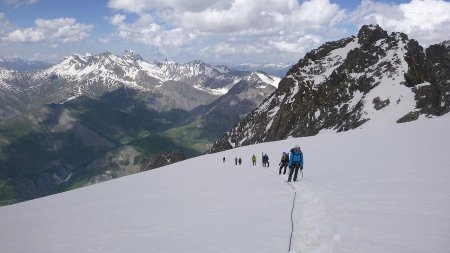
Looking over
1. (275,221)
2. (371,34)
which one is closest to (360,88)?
(371,34)

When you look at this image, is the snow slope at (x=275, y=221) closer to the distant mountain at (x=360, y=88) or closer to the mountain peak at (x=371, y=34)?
the distant mountain at (x=360, y=88)

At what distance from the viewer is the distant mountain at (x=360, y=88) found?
95500 mm

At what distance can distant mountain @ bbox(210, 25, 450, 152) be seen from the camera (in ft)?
313

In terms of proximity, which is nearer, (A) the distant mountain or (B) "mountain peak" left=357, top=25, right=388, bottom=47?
(A) the distant mountain

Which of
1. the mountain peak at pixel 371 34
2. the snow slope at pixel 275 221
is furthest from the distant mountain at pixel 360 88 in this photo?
the snow slope at pixel 275 221

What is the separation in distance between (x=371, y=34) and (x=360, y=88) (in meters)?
35.5

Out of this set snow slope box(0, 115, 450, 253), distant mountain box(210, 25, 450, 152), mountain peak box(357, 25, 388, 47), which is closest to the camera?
snow slope box(0, 115, 450, 253)

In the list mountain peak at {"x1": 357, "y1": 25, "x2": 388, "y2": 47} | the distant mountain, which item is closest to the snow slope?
the distant mountain

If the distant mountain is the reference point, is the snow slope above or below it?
below

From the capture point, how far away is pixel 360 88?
12456 cm

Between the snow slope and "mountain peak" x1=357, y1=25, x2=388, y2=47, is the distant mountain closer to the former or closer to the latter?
"mountain peak" x1=357, y1=25, x2=388, y2=47

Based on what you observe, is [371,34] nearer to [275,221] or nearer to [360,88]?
[360,88]

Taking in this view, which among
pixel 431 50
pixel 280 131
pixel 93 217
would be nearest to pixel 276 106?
pixel 280 131

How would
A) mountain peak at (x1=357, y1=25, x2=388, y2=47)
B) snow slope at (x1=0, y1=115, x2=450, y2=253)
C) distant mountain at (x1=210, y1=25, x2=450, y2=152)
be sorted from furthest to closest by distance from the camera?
1. mountain peak at (x1=357, y1=25, x2=388, y2=47)
2. distant mountain at (x1=210, y1=25, x2=450, y2=152)
3. snow slope at (x1=0, y1=115, x2=450, y2=253)
